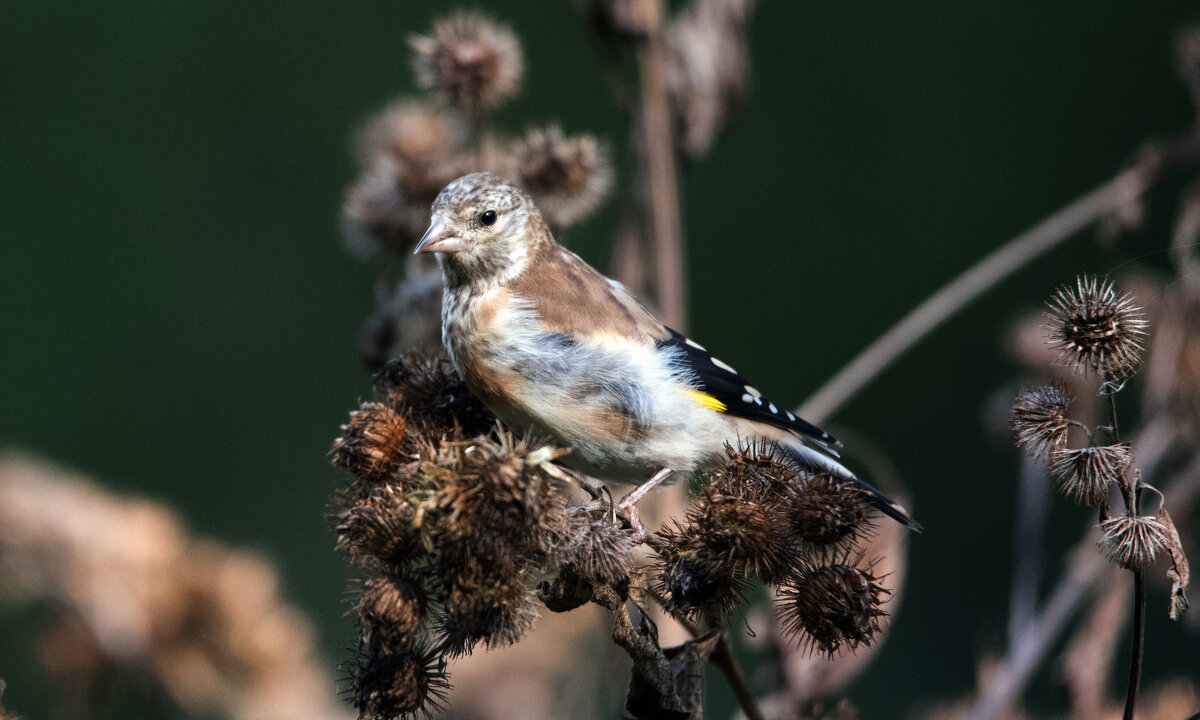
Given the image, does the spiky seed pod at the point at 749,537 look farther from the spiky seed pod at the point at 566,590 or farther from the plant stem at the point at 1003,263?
the plant stem at the point at 1003,263

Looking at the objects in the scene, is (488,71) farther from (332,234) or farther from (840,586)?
(332,234)

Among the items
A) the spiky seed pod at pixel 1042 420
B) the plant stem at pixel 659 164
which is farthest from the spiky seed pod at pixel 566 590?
the plant stem at pixel 659 164

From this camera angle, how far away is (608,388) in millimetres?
1975

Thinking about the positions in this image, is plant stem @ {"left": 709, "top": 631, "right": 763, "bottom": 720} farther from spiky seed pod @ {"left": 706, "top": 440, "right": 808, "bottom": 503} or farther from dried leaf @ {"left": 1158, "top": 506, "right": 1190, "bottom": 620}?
dried leaf @ {"left": 1158, "top": 506, "right": 1190, "bottom": 620}

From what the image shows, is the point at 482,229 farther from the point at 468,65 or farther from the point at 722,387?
the point at 722,387

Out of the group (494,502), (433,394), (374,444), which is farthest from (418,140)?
(494,502)

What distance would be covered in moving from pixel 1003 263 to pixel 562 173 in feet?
3.06

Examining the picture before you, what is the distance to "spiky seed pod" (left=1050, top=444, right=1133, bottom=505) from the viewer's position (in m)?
1.14

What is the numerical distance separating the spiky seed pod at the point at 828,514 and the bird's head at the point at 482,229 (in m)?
0.97

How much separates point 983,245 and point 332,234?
4.64m

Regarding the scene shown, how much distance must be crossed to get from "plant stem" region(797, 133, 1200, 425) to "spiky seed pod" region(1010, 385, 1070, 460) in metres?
0.76

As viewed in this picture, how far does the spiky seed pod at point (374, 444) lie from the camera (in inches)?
58.2

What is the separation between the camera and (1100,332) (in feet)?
3.84

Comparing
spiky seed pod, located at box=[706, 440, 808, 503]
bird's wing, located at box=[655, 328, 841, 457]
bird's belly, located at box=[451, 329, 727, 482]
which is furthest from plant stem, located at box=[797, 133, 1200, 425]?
spiky seed pod, located at box=[706, 440, 808, 503]
